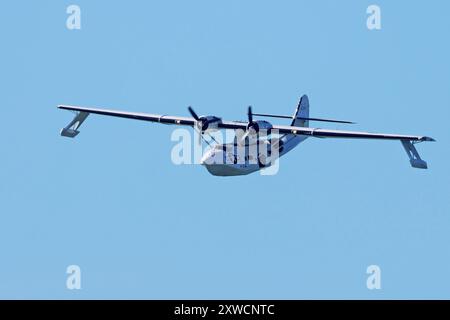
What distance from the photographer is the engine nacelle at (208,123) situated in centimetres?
6906

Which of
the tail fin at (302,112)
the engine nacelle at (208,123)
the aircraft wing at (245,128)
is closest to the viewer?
the aircraft wing at (245,128)

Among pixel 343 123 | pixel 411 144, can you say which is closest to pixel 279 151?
pixel 343 123

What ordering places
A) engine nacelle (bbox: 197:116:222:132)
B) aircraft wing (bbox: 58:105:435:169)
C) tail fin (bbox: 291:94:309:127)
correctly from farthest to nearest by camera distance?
tail fin (bbox: 291:94:309:127)
engine nacelle (bbox: 197:116:222:132)
aircraft wing (bbox: 58:105:435:169)

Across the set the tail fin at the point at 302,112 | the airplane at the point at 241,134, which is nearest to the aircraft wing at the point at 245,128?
the airplane at the point at 241,134

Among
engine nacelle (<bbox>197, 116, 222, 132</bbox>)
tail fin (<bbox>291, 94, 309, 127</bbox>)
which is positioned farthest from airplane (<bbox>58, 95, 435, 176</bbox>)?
tail fin (<bbox>291, 94, 309, 127</bbox>)

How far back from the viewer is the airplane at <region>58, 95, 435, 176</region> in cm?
6551

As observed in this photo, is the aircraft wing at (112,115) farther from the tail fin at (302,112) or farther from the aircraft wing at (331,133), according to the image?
the tail fin at (302,112)

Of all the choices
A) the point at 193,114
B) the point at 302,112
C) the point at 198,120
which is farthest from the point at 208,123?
the point at 302,112

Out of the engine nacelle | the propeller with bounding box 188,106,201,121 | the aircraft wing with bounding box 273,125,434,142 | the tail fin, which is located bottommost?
the aircraft wing with bounding box 273,125,434,142

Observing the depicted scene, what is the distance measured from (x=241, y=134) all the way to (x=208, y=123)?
2.14 metres

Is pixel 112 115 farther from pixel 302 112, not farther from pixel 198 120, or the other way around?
pixel 302 112

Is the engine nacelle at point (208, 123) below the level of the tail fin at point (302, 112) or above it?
below

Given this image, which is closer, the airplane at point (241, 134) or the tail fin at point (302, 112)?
the airplane at point (241, 134)

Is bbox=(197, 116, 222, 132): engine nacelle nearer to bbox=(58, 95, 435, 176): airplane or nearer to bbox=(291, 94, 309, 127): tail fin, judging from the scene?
bbox=(58, 95, 435, 176): airplane
